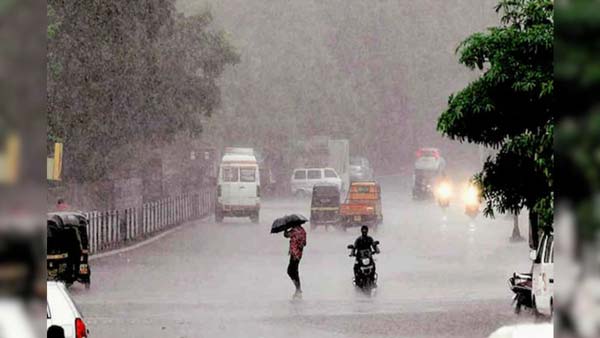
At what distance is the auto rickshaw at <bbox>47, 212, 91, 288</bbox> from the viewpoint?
23641mm

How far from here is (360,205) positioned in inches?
2004

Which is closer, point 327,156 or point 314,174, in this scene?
point 314,174

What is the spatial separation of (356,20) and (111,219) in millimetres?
53264

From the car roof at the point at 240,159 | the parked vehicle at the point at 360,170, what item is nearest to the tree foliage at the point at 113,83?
the car roof at the point at 240,159

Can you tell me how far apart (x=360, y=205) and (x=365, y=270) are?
2509 centimetres

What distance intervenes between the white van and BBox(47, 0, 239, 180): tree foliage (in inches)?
215

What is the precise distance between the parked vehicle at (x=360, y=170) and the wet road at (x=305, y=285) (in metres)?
13.8

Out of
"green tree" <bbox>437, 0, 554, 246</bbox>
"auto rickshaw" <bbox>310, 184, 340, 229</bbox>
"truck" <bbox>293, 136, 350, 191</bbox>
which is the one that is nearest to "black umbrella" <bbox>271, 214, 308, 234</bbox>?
"green tree" <bbox>437, 0, 554, 246</bbox>

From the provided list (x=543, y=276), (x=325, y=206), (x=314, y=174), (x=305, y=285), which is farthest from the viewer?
(x=314, y=174)

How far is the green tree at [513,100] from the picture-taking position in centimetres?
1678

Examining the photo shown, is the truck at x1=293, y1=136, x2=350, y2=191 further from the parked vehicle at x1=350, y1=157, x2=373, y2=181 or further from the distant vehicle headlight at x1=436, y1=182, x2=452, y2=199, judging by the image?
the distant vehicle headlight at x1=436, y1=182, x2=452, y2=199

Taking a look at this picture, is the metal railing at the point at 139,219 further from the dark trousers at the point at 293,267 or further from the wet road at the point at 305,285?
the dark trousers at the point at 293,267

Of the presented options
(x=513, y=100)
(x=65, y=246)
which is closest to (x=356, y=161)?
(x=65, y=246)

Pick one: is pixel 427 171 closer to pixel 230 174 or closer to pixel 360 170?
pixel 360 170
